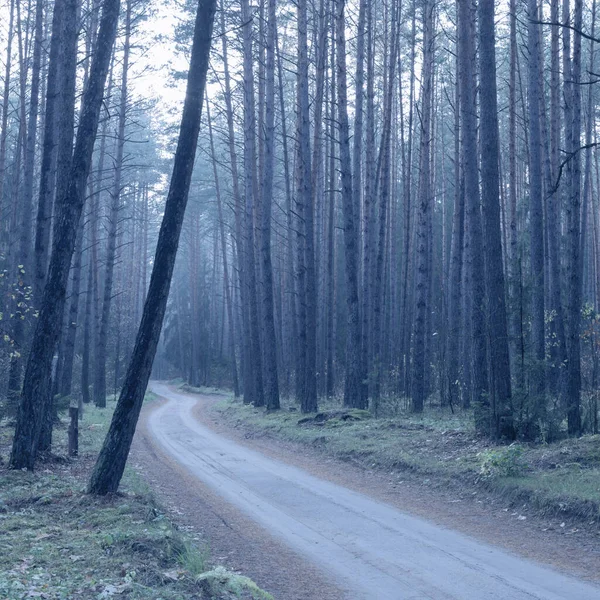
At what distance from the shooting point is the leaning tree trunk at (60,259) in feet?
35.5

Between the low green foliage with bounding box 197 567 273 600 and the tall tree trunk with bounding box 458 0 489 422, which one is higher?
the tall tree trunk with bounding box 458 0 489 422

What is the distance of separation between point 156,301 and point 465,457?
6.00 m

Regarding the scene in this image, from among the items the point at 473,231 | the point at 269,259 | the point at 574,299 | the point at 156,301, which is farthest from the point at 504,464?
the point at 269,259

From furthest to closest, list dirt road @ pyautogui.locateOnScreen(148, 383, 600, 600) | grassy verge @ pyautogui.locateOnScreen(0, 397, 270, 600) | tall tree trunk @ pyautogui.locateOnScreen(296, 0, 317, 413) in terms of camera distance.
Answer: tall tree trunk @ pyautogui.locateOnScreen(296, 0, 317, 413)
dirt road @ pyautogui.locateOnScreen(148, 383, 600, 600)
grassy verge @ pyautogui.locateOnScreen(0, 397, 270, 600)

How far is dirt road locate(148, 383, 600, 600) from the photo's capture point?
6352 mm

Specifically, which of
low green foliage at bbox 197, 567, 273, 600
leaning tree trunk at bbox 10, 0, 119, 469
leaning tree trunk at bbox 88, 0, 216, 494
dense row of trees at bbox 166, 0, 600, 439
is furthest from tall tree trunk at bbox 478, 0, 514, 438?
low green foliage at bbox 197, 567, 273, 600

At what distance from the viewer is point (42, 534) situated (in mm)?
7555

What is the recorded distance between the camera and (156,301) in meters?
9.73

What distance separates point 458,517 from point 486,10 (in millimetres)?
9576

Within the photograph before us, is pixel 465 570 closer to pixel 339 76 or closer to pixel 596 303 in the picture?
pixel 339 76

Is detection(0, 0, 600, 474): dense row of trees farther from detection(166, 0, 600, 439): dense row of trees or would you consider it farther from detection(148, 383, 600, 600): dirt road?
detection(148, 383, 600, 600): dirt road

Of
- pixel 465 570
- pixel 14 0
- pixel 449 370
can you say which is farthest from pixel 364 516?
pixel 14 0

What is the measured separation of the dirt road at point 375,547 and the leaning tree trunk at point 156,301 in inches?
76.8

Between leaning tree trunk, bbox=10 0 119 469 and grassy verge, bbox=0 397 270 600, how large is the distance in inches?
47.8
